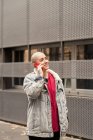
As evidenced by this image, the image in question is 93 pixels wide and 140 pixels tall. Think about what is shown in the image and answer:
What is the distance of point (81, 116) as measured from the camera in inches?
313

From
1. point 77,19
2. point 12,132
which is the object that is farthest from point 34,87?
point 12,132

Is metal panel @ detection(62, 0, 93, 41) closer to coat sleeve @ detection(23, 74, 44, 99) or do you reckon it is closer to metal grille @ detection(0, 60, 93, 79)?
metal grille @ detection(0, 60, 93, 79)

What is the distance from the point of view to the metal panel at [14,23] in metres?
10.2

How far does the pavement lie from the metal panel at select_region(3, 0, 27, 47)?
86.2 inches

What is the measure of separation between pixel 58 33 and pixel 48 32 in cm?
46

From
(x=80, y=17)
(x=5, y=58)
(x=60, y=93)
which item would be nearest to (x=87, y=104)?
(x=80, y=17)

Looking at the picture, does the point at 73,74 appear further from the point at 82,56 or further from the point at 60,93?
the point at 60,93

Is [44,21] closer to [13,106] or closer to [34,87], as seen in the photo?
[13,106]

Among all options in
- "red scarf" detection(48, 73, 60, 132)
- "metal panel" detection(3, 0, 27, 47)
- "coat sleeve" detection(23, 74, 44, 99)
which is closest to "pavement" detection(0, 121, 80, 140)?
"metal panel" detection(3, 0, 27, 47)

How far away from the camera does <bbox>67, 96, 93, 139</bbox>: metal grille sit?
7730mm

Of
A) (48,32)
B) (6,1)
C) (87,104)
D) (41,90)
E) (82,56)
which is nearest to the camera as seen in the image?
(41,90)

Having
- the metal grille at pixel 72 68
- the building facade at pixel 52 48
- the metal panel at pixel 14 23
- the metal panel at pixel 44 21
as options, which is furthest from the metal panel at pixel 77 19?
A: the metal panel at pixel 14 23

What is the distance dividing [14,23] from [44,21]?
1.55m

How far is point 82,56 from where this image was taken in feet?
27.6
